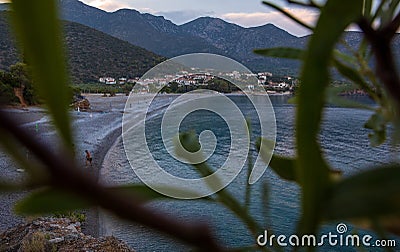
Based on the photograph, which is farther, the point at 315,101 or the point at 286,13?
the point at 286,13

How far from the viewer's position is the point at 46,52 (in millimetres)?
58

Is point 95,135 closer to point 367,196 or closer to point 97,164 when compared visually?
point 97,164

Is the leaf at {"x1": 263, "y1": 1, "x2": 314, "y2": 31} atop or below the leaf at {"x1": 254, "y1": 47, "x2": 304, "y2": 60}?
atop

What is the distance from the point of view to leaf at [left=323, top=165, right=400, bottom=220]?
61mm

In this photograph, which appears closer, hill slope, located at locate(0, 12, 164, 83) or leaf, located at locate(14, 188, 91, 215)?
leaf, located at locate(14, 188, 91, 215)

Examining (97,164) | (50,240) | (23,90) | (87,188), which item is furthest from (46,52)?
(97,164)

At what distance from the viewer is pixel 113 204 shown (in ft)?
→ 0.18

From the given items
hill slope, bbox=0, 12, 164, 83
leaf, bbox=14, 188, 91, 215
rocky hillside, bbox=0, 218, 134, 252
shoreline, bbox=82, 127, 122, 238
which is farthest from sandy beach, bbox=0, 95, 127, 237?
leaf, bbox=14, 188, 91, 215

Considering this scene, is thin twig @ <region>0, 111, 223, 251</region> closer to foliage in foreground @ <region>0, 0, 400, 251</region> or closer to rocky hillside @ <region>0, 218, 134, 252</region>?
foliage in foreground @ <region>0, 0, 400, 251</region>

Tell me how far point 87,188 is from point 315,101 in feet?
0.13

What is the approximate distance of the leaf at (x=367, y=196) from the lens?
61mm

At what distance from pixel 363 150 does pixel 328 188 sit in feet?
31.3

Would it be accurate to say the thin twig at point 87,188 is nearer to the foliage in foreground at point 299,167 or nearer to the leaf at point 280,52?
the foliage in foreground at point 299,167

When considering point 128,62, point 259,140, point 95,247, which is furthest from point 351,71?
point 128,62
